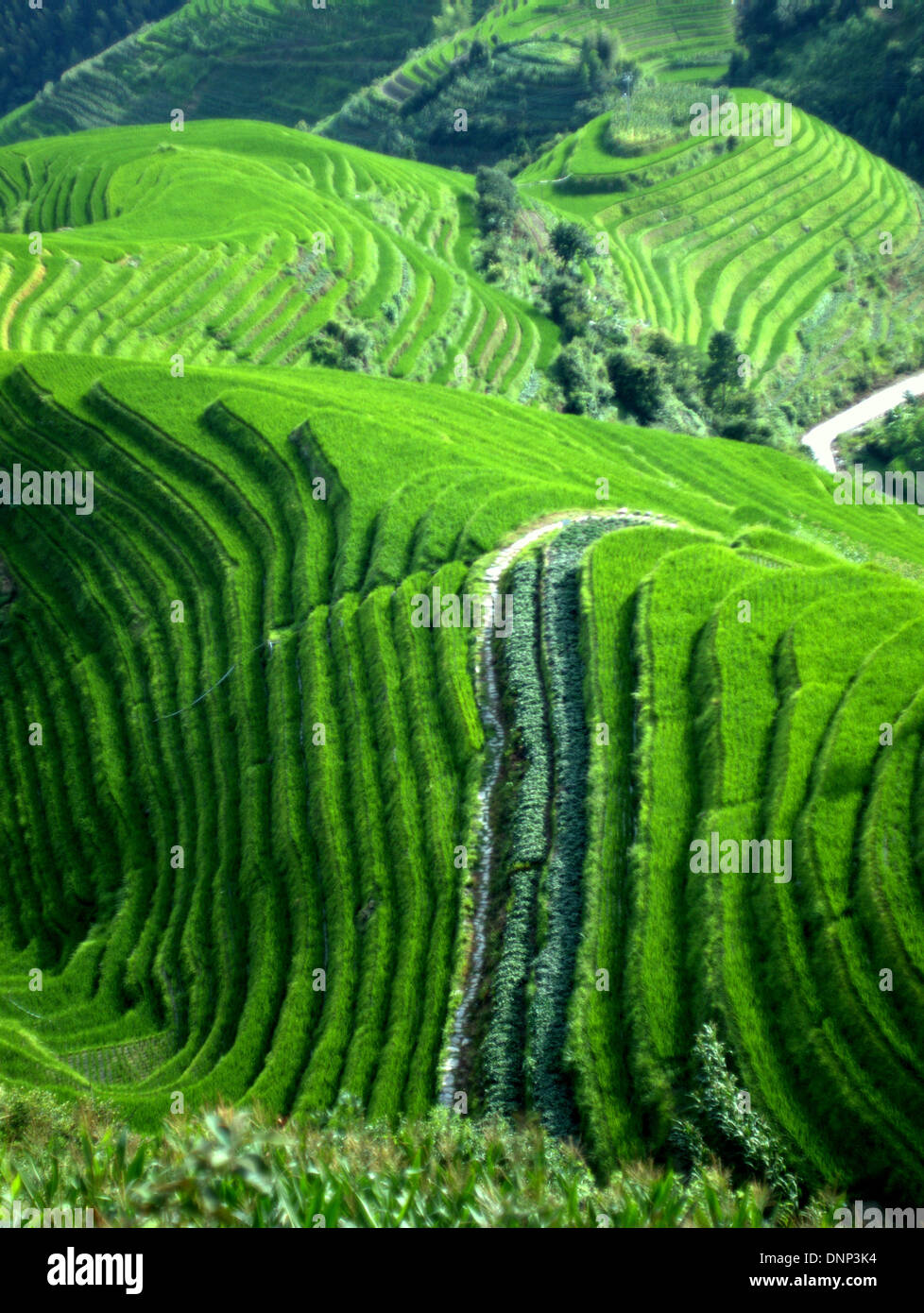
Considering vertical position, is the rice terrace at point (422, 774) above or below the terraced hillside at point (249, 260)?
below

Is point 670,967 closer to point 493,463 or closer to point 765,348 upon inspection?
point 493,463

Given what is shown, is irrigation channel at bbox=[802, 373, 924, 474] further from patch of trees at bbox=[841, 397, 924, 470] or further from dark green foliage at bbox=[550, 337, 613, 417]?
dark green foliage at bbox=[550, 337, 613, 417]

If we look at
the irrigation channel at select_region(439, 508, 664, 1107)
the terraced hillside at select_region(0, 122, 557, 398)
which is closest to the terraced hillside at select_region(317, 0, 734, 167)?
the terraced hillside at select_region(0, 122, 557, 398)

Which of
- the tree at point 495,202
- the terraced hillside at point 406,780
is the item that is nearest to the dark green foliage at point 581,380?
the tree at point 495,202

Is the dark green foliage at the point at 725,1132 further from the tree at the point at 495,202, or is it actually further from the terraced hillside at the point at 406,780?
the tree at the point at 495,202

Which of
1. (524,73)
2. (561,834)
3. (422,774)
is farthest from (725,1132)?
(524,73)

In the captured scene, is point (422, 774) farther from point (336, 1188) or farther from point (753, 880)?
point (336, 1188)
